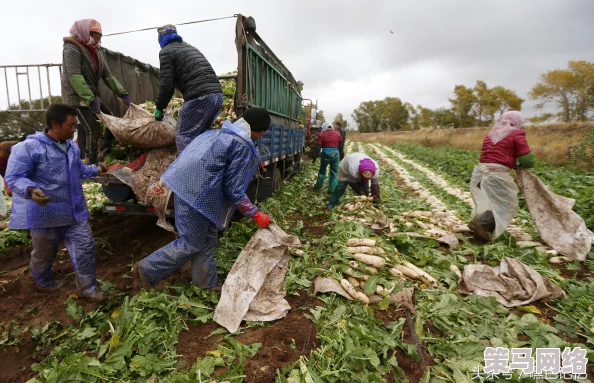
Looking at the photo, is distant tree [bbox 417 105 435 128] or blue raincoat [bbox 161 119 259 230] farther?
distant tree [bbox 417 105 435 128]

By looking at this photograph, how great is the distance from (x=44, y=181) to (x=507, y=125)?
5491mm

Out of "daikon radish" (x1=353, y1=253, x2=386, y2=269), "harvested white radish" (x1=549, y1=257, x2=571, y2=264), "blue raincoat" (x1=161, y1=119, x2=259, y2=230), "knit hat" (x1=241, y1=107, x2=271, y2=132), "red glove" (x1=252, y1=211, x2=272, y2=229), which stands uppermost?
"knit hat" (x1=241, y1=107, x2=271, y2=132)

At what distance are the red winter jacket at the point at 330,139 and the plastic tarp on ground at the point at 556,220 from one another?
3.95 metres

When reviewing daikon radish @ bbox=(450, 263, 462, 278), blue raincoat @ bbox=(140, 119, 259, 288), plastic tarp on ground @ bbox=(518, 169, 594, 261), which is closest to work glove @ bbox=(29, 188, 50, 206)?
blue raincoat @ bbox=(140, 119, 259, 288)

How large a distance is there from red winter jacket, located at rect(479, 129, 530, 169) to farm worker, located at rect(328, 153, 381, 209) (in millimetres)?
1831

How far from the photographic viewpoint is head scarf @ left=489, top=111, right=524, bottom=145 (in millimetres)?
4492

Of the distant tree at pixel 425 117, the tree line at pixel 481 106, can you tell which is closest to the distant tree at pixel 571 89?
the tree line at pixel 481 106

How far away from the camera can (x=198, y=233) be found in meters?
3.00

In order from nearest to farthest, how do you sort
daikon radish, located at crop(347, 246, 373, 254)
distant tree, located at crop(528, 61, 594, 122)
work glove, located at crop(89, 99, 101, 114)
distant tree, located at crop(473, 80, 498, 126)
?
daikon radish, located at crop(347, 246, 373, 254)
work glove, located at crop(89, 99, 101, 114)
distant tree, located at crop(528, 61, 594, 122)
distant tree, located at crop(473, 80, 498, 126)

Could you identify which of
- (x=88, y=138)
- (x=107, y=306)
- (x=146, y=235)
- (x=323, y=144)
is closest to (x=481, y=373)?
(x=107, y=306)

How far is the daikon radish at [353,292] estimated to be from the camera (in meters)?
3.05

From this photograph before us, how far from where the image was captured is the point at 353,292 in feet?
10.1

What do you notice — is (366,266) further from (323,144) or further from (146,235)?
(323,144)

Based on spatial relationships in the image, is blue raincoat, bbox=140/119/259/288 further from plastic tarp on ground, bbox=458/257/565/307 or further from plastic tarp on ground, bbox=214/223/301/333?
plastic tarp on ground, bbox=458/257/565/307
